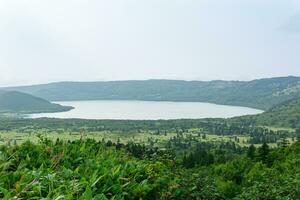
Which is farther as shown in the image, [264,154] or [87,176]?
[264,154]

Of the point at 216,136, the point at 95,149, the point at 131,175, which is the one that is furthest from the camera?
the point at 216,136

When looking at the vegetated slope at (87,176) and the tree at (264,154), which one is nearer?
the vegetated slope at (87,176)

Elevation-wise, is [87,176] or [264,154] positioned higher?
[87,176]

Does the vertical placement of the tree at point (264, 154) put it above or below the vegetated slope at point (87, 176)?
below

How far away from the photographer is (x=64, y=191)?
5219 mm

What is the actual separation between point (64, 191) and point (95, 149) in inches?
150

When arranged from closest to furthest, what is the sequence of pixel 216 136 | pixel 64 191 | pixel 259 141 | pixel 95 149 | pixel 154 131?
pixel 64 191 → pixel 95 149 → pixel 259 141 → pixel 216 136 → pixel 154 131

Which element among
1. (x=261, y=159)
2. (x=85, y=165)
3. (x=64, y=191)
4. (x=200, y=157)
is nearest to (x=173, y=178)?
(x=85, y=165)

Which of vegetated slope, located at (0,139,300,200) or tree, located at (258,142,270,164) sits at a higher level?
vegetated slope, located at (0,139,300,200)

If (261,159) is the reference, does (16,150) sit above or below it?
above

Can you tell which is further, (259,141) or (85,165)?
(259,141)

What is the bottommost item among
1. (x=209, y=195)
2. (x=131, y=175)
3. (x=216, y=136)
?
(x=216, y=136)

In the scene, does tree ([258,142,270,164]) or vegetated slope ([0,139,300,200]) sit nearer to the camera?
vegetated slope ([0,139,300,200])

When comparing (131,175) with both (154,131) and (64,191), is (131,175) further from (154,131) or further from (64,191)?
(154,131)
